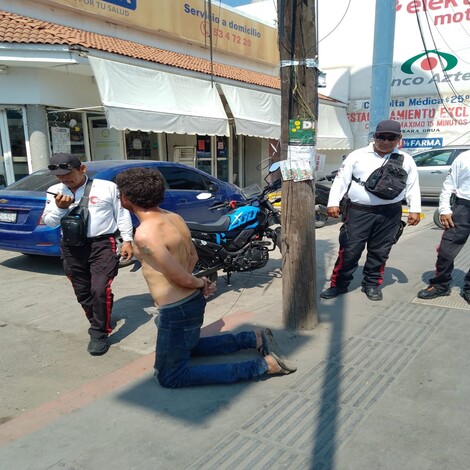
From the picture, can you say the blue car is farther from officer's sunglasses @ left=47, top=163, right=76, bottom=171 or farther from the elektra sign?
the elektra sign

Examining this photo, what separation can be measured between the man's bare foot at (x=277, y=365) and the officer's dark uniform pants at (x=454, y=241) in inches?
95.4

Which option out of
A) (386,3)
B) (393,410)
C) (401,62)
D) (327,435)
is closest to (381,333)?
(393,410)

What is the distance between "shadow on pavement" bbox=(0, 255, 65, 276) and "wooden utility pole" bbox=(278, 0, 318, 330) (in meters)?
3.64

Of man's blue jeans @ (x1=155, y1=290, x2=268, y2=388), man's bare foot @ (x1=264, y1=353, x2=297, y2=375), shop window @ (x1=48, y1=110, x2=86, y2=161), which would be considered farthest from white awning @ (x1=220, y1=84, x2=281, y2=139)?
man's blue jeans @ (x1=155, y1=290, x2=268, y2=388)

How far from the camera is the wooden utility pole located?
11.7ft

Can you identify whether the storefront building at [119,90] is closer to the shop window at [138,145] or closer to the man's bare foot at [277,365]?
the shop window at [138,145]

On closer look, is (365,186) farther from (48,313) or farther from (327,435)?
(48,313)

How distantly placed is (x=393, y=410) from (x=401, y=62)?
18790mm

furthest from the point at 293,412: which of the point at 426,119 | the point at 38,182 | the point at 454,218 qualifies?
the point at 426,119

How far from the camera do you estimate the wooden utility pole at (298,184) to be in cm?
357

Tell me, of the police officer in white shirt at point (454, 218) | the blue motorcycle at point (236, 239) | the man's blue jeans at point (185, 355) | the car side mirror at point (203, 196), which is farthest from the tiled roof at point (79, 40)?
the man's blue jeans at point (185, 355)

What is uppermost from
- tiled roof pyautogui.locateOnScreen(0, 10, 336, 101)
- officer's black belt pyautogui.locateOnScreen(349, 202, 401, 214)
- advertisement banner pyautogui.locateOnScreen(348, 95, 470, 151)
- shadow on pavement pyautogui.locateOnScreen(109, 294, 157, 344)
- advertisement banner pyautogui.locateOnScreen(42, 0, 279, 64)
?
advertisement banner pyautogui.locateOnScreen(42, 0, 279, 64)

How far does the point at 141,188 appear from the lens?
280cm

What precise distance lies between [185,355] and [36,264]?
4.45 meters
